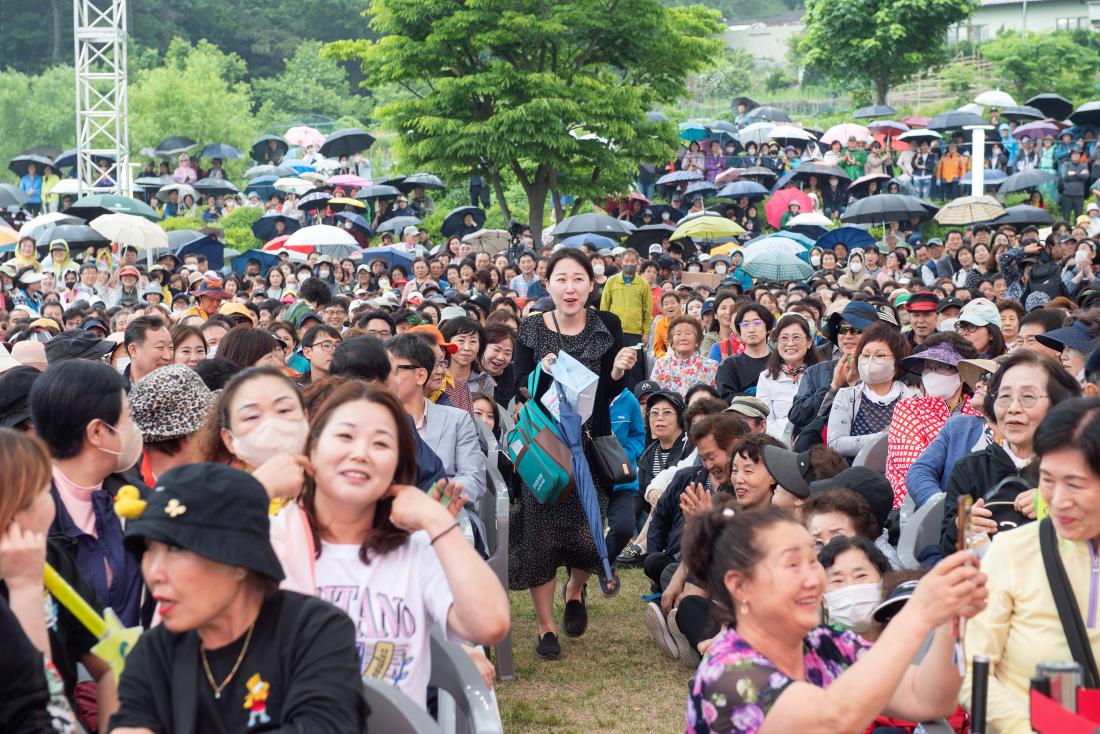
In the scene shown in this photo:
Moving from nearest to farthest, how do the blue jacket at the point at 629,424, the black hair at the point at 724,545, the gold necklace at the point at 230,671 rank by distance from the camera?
1. the gold necklace at the point at 230,671
2. the black hair at the point at 724,545
3. the blue jacket at the point at 629,424

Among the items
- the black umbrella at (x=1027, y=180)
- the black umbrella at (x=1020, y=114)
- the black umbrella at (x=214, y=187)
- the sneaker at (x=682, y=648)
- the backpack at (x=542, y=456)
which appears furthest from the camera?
the black umbrella at (x=214, y=187)

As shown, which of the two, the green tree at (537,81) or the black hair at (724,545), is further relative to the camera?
the green tree at (537,81)

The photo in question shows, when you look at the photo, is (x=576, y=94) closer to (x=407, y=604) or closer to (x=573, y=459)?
(x=573, y=459)

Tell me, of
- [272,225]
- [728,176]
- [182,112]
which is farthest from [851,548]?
[182,112]

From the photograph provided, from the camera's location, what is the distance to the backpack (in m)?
6.06

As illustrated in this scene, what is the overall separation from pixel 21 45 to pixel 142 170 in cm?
2261

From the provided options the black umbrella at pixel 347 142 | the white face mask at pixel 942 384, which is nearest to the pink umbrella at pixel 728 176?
the black umbrella at pixel 347 142

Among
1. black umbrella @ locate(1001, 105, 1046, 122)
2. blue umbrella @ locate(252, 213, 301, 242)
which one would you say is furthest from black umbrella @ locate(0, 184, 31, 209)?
black umbrella @ locate(1001, 105, 1046, 122)

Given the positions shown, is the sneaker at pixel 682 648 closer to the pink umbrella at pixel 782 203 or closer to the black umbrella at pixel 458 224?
the black umbrella at pixel 458 224

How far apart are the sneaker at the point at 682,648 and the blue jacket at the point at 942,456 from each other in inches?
47.3

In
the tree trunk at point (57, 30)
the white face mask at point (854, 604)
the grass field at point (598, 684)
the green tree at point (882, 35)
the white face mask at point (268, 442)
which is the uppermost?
the tree trunk at point (57, 30)

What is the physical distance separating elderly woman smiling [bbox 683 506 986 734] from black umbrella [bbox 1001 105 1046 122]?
30.2m

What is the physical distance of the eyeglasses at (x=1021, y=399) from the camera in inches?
181

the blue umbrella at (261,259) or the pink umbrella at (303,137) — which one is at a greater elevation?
the pink umbrella at (303,137)
